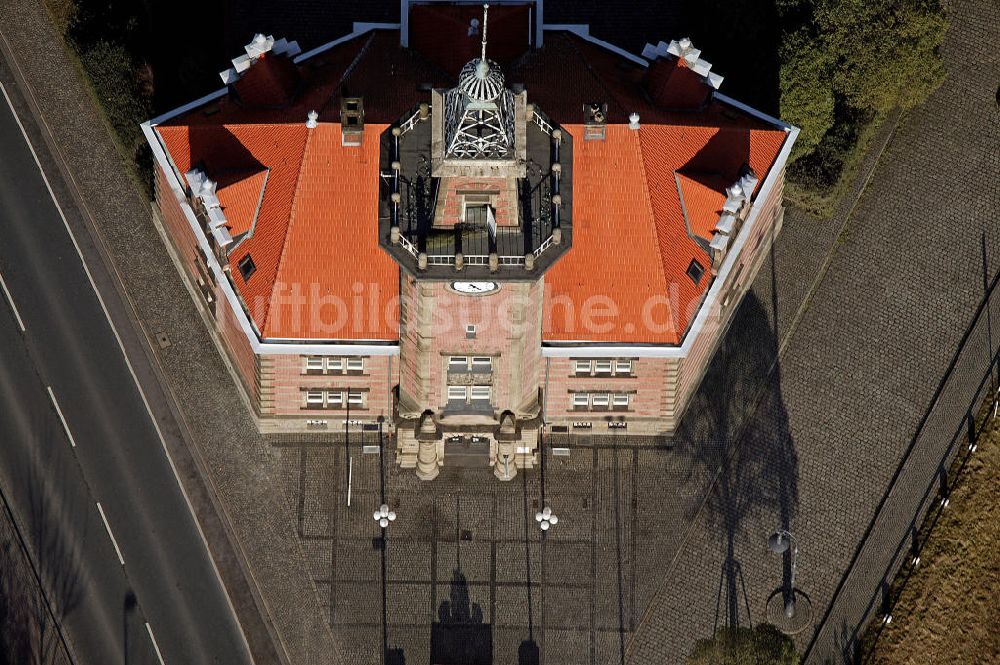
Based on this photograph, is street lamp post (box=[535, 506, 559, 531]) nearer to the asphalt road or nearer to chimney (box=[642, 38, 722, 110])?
the asphalt road

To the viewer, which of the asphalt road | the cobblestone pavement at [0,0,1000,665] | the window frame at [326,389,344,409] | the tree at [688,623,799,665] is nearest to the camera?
the tree at [688,623,799,665]

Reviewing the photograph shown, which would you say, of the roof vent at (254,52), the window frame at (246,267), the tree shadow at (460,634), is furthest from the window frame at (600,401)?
the roof vent at (254,52)

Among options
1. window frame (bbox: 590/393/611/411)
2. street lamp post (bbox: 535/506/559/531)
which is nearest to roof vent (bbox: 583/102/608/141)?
window frame (bbox: 590/393/611/411)

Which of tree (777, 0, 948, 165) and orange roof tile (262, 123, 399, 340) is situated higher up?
tree (777, 0, 948, 165)

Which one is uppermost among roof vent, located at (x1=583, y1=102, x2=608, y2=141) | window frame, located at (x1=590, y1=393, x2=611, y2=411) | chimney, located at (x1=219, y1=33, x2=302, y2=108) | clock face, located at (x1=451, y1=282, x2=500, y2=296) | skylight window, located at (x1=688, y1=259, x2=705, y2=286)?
roof vent, located at (x1=583, y1=102, x2=608, y2=141)

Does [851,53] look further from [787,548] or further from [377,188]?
[377,188]
